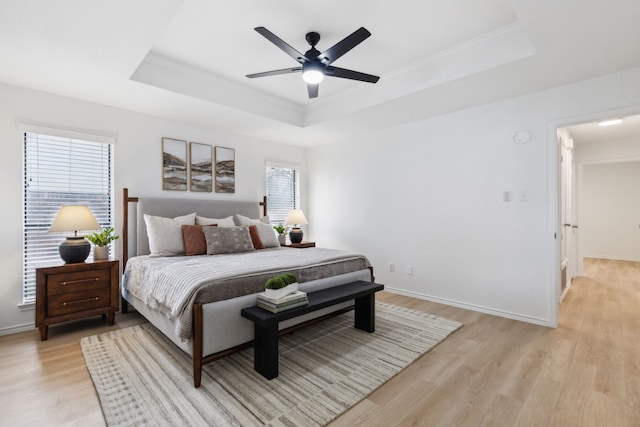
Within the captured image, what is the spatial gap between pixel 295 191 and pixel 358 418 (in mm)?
4396

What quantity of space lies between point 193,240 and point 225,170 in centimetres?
151

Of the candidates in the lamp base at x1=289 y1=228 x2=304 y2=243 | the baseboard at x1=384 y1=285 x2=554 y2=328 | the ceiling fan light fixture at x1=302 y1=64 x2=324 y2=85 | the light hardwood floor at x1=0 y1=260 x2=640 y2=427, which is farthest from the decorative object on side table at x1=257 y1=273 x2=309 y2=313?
the lamp base at x1=289 y1=228 x2=304 y2=243

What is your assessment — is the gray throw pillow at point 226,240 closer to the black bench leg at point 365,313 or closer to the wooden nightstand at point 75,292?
the wooden nightstand at point 75,292

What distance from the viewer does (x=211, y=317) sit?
6.91 feet

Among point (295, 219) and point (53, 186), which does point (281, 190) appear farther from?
point (53, 186)

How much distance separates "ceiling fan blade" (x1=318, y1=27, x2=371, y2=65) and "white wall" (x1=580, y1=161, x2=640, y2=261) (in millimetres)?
7619

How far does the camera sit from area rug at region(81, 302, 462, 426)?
179 centimetres

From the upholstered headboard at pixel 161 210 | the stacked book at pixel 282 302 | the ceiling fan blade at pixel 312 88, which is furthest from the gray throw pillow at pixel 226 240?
the ceiling fan blade at pixel 312 88

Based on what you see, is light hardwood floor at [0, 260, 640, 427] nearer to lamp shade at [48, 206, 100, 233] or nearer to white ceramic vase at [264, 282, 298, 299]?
white ceramic vase at [264, 282, 298, 299]

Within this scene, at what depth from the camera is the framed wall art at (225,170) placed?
460cm

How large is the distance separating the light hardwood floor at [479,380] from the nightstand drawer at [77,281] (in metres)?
0.44

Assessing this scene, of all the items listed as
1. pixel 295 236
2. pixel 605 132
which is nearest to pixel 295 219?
pixel 295 236

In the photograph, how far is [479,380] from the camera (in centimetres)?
215

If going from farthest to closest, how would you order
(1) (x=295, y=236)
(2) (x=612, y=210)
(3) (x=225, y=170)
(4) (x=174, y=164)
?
(2) (x=612, y=210) < (1) (x=295, y=236) < (3) (x=225, y=170) < (4) (x=174, y=164)
